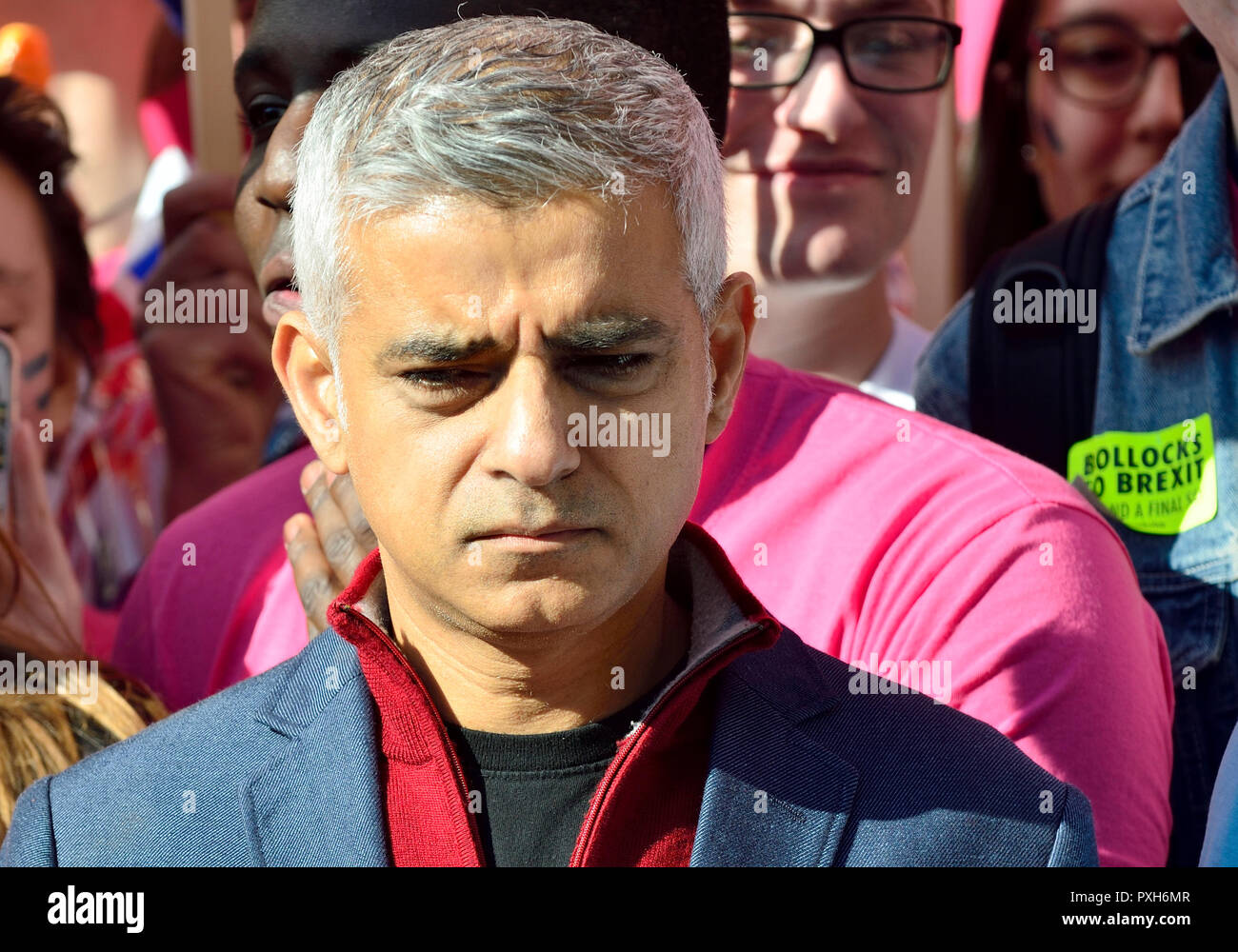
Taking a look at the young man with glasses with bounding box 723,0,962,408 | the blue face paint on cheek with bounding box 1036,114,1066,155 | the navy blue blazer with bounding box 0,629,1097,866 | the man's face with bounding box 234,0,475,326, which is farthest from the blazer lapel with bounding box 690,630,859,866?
the blue face paint on cheek with bounding box 1036,114,1066,155

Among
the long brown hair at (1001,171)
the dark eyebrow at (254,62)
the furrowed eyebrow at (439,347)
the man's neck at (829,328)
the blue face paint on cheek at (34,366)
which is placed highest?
the dark eyebrow at (254,62)

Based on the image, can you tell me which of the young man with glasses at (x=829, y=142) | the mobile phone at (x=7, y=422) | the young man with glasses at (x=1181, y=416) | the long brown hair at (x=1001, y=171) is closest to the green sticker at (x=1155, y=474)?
the young man with glasses at (x=1181, y=416)


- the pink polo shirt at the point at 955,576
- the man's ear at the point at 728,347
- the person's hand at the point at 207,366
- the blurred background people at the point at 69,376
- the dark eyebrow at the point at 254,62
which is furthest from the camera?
the person's hand at the point at 207,366

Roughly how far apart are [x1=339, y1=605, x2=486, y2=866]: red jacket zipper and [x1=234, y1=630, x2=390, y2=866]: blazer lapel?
0.07 metres

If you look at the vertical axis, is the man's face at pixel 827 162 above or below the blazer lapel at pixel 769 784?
above

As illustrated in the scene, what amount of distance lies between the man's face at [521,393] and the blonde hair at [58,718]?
0.86 m

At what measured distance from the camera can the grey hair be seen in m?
1.38

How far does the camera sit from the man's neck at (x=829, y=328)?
275 centimetres

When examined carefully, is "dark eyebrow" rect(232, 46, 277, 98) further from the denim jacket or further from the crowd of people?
the denim jacket

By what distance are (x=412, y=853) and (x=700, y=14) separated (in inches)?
50.3

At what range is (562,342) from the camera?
1370mm

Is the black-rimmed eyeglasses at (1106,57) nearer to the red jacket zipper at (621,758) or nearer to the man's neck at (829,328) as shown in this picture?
the man's neck at (829,328)

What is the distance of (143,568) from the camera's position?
104 inches
